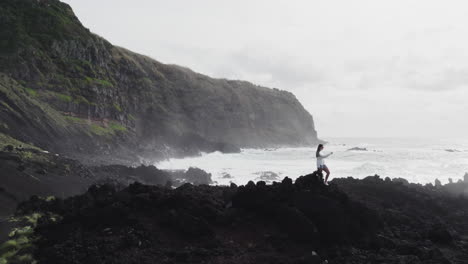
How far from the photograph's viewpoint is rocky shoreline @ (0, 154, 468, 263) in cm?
805

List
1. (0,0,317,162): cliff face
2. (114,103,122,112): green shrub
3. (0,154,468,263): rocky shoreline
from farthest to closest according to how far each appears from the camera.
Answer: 1. (114,103,122,112): green shrub
2. (0,0,317,162): cliff face
3. (0,154,468,263): rocky shoreline

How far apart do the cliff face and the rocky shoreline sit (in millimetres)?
20293

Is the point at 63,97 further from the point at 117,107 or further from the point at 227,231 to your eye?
the point at 227,231

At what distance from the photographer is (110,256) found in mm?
7668

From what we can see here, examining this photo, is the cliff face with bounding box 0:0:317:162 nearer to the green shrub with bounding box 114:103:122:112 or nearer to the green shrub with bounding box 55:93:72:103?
the green shrub with bounding box 114:103:122:112

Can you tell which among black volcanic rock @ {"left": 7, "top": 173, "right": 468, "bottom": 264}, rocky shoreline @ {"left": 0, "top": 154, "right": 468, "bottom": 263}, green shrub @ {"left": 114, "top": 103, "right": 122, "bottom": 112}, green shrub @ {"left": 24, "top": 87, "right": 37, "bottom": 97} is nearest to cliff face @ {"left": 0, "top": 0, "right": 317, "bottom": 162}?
green shrub @ {"left": 114, "top": 103, "right": 122, "bottom": 112}

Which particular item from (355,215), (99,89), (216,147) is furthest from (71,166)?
(216,147)

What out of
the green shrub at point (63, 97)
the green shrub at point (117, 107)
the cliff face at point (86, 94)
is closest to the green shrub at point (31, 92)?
the cliff face at point (86, 94)

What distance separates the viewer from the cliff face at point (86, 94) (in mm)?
33219

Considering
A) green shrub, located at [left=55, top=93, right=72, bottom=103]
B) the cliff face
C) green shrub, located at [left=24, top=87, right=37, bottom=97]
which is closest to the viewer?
the cliff face

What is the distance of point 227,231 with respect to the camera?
9.43m

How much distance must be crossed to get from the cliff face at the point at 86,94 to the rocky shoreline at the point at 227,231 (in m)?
20.3

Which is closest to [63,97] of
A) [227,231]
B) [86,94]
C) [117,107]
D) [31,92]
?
[31,92]

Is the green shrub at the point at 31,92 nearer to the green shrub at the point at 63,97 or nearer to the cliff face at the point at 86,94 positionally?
the cliff face at the point at 86,94
